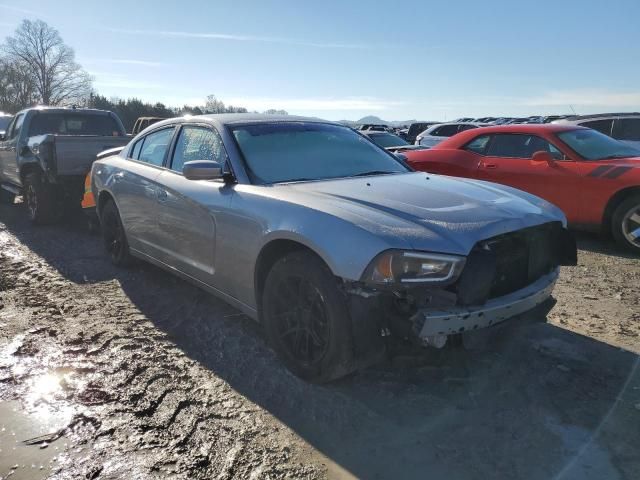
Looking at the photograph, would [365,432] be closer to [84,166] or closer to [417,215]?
[417,215]

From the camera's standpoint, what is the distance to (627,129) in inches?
414

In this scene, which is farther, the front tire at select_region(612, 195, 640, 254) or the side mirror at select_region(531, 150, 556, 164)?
the side mirror at select_region(531, 150, 556, 164)

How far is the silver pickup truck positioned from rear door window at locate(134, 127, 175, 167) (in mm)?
2713

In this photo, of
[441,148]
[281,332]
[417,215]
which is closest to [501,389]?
[417,215]

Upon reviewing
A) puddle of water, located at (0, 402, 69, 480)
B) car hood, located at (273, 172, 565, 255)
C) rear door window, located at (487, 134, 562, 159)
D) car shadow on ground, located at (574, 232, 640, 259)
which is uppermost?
rear door window, located at (487, 134, 562, 159)

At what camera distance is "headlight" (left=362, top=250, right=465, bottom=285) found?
2574mm

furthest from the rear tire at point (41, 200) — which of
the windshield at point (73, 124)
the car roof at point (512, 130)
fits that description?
the car roof at point (512, 130)

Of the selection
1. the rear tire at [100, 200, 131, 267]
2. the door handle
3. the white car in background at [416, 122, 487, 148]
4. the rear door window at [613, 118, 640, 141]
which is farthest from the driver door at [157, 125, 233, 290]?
the white car in background at [416, 122, 487, 148]

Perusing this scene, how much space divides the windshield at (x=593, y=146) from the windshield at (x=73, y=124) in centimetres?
722

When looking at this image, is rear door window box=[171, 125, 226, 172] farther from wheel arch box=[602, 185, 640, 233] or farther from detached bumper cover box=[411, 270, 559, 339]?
wheel arch box=[602, 185, 640, 233]

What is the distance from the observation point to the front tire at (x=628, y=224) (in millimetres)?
5875

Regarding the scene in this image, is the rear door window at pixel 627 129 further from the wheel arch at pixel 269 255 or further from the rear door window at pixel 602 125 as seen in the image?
the wheel arch at pixel 269 255

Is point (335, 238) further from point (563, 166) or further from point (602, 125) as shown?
point (602, 125)

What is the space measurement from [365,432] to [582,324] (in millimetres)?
2219
